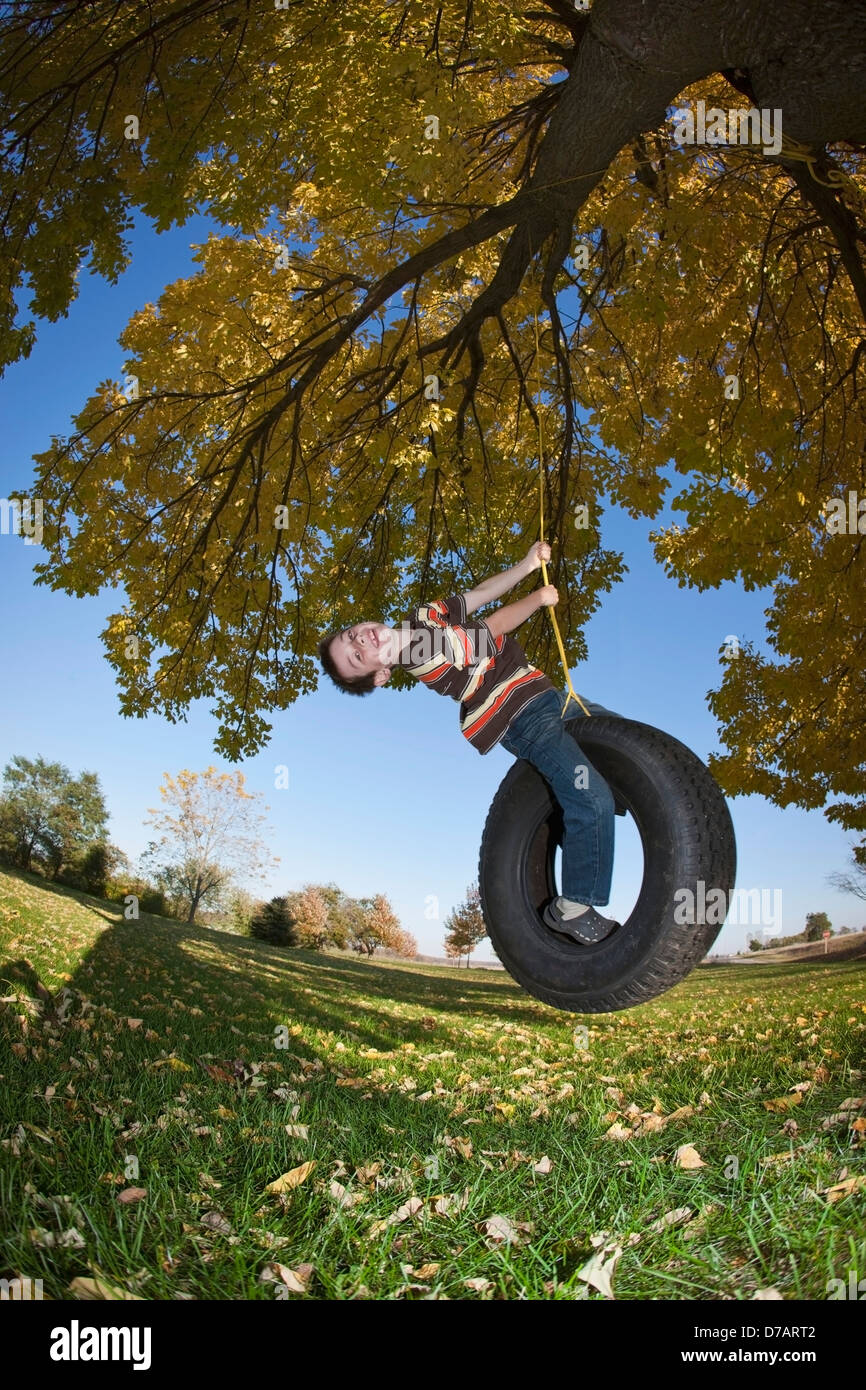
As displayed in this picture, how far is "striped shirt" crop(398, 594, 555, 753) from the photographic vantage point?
357 centimetres

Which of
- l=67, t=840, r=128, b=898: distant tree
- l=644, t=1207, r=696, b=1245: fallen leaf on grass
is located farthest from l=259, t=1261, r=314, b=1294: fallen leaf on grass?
l=67, t=840, r=128, b=898: distant tree

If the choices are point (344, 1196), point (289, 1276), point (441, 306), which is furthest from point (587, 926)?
point (441, 306)

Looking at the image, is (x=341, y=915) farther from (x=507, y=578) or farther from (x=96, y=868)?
(x=507, y=578)

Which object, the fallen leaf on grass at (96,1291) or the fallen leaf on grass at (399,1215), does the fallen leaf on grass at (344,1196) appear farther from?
the fallen leaf on grass at (96,1291)

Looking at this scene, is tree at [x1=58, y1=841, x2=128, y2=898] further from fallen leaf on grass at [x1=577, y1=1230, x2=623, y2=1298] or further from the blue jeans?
fallen leaf on grass at [x1=577, y1=1230, x2=623, y2=1298]

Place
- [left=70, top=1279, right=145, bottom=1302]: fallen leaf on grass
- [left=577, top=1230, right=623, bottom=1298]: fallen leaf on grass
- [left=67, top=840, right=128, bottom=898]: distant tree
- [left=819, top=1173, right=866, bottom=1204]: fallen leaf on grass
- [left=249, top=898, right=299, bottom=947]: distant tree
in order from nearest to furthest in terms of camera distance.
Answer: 1. [left=70, top=1279, right=145, bottom=1302]: fallen leaf on grass
2. [left=577, top=1230, right=623, bottom=1298]: fallen leaf on grass
3. [left=819, top=1173, right=866, bottom=1204]: fallen leaf on grass
4. [left=67, top=840, right=128, bottom=898]: distant tree
5. [left=249, top=898, right=299, bottom=947]: distant tree

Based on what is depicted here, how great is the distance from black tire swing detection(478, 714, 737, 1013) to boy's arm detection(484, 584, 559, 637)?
1.82 feet

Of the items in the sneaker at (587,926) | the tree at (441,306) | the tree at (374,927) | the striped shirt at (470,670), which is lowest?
the tree at (374,927)

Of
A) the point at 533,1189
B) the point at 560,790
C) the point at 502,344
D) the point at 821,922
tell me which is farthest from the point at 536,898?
the point at 821,922

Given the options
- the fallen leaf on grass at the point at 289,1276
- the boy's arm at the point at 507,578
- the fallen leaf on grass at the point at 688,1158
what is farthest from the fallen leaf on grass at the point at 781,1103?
the boy's arm at the point at 507,578

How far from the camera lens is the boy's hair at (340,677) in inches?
152

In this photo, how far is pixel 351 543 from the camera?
796 centimetres

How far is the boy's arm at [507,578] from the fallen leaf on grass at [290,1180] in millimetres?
2438

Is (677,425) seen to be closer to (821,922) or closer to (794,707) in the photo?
(794,707)
